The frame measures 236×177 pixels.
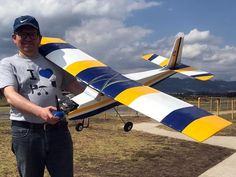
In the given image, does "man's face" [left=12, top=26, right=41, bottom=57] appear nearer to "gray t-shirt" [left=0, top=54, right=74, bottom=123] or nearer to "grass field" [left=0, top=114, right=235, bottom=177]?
"gray t-shirt" [left=0, top=54, right=74, bottom=123]

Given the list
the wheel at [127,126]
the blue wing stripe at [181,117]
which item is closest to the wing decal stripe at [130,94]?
the blue wing stripe at [181,117]

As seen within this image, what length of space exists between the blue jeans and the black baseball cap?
0.78 metres

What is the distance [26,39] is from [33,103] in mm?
496

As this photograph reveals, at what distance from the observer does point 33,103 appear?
3125 mm

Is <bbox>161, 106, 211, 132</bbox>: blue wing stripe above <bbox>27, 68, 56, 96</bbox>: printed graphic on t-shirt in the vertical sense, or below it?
below

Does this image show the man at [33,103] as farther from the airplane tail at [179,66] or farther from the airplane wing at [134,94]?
the airplane tail at [179,66]

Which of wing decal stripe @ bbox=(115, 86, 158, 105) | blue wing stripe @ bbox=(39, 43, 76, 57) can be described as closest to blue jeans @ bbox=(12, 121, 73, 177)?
wing decal stripe @ bbox=(115, 86, 158, 105)

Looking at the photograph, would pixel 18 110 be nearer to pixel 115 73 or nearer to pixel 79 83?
pixel 79 83

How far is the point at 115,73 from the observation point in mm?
3645

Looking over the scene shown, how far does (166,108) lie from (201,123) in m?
0.34

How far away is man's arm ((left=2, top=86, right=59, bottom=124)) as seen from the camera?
2787mm

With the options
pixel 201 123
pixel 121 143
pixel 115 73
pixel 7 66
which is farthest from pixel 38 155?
pixel 121 143

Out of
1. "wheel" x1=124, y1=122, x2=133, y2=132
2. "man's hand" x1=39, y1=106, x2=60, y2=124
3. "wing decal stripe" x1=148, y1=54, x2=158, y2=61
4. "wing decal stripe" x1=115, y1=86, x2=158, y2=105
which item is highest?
"wing decal stripe" x1=148, y1=54, x2=158, y2=61

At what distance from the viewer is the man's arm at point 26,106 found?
2787mm
